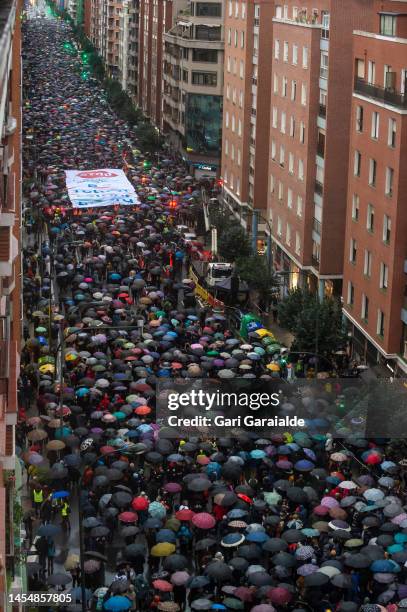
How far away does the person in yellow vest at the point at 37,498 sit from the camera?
1391 inches

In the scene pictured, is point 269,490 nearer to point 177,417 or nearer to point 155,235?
point 177,417

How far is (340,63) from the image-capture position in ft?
195

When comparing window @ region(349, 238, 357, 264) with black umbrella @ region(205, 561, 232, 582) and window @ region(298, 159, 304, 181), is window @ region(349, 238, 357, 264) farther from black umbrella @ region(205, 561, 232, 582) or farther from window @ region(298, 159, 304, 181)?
black umbrella @ region(205, 561, 232, 582)

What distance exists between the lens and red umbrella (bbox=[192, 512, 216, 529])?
3288 centimetres

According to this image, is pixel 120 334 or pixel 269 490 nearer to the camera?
pixel 269 490

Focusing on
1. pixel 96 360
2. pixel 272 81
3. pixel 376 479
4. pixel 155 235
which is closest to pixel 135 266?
pixel 155 235

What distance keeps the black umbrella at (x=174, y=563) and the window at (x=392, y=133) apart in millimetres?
22315

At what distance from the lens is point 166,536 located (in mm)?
32375

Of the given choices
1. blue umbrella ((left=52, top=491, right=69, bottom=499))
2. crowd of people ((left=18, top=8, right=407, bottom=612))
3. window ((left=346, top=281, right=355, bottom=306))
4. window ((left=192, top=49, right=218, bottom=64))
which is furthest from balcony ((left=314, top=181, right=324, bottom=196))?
window ((left=192, top=49, right=218, bottom=64))

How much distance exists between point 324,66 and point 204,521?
33.9 meters

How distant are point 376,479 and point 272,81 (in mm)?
40205

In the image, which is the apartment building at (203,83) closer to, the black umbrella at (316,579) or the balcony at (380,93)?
the balcony at (380,93)

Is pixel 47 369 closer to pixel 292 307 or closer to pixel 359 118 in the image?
pixel 292 307

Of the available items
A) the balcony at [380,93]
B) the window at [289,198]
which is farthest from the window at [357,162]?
the window at [289,198]
